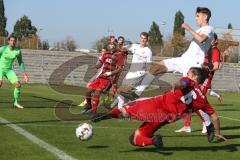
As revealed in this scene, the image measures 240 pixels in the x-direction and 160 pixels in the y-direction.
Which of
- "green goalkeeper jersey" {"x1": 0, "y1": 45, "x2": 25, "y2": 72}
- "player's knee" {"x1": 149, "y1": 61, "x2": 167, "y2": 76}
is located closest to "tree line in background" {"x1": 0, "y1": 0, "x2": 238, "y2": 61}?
"green goalkeeper jersey" {"x1": 0, "y1": 45, "x2": 25, "y2": 72}

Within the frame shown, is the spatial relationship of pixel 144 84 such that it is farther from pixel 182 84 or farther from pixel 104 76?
pixel 182 84

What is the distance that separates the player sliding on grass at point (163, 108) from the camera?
8.25 meters

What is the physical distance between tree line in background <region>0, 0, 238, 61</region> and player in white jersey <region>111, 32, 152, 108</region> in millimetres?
4634

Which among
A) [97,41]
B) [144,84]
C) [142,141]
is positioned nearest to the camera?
[142,141]

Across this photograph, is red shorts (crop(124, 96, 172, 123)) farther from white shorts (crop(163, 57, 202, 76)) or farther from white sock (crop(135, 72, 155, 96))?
white sock (crop(135, 72, 155, 96))

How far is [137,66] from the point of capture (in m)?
14.3

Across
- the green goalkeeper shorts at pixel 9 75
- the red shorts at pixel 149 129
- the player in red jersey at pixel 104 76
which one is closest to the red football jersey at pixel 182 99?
the red shorts at pixel 149 129

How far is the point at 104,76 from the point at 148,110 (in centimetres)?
705

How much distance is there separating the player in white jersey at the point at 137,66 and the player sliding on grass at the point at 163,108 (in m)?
5.06

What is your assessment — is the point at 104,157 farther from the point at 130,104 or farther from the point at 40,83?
the point at 40,83

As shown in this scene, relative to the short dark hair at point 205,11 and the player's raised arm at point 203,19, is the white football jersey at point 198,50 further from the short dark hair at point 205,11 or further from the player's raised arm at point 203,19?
the short dark hair at point 205,11

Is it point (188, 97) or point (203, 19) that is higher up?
point (203, 19)

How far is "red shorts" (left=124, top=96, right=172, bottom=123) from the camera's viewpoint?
8367 mm

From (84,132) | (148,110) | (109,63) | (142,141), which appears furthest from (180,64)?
(109,63)
